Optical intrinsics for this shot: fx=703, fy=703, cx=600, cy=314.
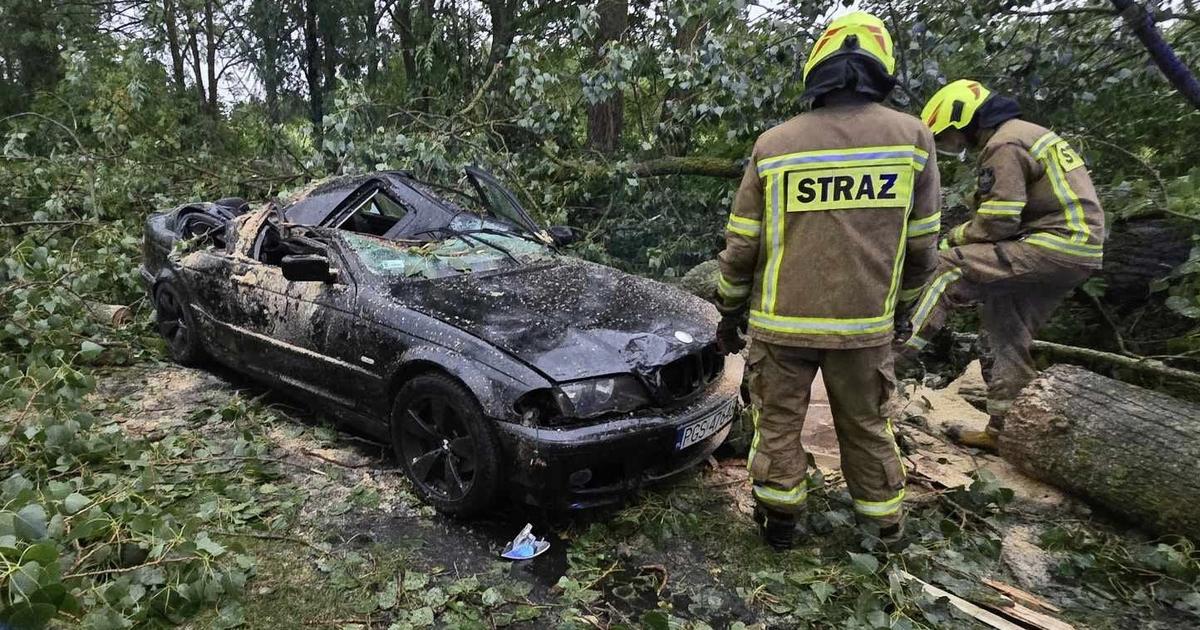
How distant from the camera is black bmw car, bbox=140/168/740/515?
292 centimetres

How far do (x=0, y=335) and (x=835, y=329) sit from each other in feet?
17.6

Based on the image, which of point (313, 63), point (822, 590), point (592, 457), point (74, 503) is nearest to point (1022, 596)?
point (822, 590)

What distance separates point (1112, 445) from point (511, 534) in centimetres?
272

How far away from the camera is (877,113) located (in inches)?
103

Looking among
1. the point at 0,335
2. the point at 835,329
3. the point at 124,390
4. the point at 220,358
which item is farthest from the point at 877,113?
the point at 0,335

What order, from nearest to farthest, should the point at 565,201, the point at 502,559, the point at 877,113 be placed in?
1. the point at 877,113
2. the point at 502,559
3. the point at 565,201

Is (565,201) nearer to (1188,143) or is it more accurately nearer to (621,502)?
(621,502)

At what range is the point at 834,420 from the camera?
2926mm

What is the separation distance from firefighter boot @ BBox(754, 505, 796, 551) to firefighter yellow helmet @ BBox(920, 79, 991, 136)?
231 cm

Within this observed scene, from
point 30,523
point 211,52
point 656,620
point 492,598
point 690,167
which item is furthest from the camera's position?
point 211,52

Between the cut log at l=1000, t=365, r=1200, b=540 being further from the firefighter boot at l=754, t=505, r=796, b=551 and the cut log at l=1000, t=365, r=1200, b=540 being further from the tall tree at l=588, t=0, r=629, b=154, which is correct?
the tall tree at l=588, t=0, r=629, b=154

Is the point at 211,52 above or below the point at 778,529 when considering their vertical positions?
above

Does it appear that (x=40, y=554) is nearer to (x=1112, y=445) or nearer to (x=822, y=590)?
(x=822, y=590)

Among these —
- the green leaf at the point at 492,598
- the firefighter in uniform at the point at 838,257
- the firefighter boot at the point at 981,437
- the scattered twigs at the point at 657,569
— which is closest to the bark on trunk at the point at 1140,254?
the firefighter boot at the point at 981,437
